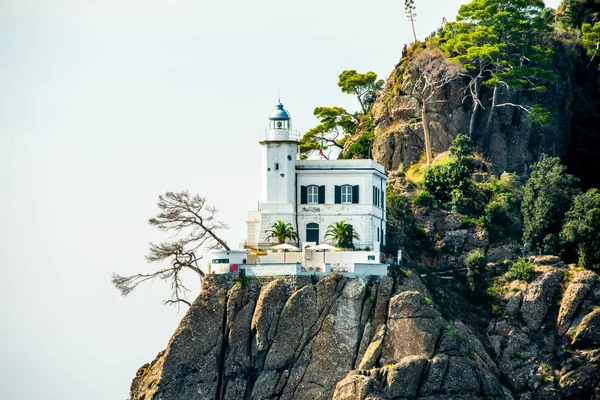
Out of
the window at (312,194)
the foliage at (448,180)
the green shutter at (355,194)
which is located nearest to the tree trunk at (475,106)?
the foliage at (448,180)

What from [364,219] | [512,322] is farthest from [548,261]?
[364,219]

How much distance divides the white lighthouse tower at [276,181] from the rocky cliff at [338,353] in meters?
7.47

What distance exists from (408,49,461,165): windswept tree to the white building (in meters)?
13.0

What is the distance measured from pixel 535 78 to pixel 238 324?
1348 inches

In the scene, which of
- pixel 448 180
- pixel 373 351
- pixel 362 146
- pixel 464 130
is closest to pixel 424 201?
pixel 448 180

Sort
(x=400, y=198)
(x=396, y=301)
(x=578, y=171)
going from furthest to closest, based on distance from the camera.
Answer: (x=578, y=171), (x=400, y=198), (x=396, y=301)

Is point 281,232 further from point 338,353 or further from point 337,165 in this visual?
point 338,353

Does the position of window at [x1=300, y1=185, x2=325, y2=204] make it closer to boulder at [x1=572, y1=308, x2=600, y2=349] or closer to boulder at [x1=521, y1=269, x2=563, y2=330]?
boulder at [x1=521, y1=269, x2=563, y2=330]

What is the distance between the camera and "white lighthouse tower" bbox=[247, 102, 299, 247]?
107438 mm

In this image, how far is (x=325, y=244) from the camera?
347ft

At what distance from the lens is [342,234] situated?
106125mm

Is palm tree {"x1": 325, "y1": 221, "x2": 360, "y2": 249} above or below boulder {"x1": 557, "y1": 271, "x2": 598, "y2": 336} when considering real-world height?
above

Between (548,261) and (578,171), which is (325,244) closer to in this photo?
(548,261)

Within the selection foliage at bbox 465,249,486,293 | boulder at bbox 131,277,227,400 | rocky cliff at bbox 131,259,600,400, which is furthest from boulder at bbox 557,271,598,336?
boulder at bbox 131,277,227,400
